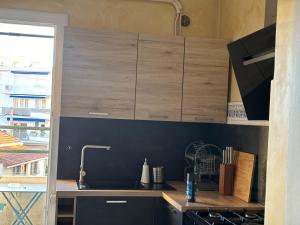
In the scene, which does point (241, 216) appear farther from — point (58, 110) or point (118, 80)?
point (58, 110)

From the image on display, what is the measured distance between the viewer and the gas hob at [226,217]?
2.45 m

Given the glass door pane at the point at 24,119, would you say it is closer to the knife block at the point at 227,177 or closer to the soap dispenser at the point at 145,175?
the soap dispenser at the point at 145,175

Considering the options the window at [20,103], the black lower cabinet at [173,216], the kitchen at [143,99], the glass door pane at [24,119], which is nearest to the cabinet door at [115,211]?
the kitchen at [143,99]

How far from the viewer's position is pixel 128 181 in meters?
3.65

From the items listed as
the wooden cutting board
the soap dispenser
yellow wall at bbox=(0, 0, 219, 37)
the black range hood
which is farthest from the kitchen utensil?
yellow wall at bbox=(0, 0, 219, 37)

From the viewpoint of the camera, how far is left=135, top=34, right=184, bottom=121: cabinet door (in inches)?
134

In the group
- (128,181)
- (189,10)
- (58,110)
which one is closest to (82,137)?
(58,110)

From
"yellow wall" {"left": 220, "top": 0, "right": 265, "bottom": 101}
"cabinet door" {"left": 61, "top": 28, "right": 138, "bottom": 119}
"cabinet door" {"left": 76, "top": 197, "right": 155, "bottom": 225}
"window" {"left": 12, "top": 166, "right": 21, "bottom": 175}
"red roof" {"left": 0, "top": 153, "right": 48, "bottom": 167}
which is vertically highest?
"yellow wall" {"left": 220, "top": 0, "right": 265, "bottom": 101}

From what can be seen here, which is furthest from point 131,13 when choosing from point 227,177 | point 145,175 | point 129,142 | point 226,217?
point 226,217

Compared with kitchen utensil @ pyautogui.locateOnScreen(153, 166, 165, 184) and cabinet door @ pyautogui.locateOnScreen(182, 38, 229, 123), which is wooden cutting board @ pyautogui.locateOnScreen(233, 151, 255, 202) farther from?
kitchen utensil @ pyautogui.locateOnScreen(153, 166, 165, 184)

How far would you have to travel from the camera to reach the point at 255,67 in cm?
251

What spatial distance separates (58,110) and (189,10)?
148 cm

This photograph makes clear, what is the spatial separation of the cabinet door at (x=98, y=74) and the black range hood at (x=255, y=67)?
0.98 metres

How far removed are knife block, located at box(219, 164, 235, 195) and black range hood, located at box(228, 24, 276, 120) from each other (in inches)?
21.4
